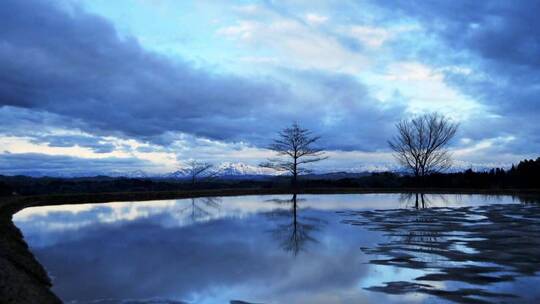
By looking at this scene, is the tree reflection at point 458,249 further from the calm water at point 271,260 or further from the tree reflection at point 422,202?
the tree reflection at point 422,202

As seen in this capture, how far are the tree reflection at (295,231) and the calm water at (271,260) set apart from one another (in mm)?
37

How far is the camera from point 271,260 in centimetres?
1140

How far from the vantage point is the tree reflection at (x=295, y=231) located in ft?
44.8

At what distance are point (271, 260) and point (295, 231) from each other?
535 cm

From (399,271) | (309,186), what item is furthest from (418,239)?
(309,186)

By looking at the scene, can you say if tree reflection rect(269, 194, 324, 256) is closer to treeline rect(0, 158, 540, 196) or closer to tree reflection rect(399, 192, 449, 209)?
tree reflection rect(399, 192, 449, 209)

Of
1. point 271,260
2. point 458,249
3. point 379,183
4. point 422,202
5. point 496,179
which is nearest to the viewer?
point 271,260

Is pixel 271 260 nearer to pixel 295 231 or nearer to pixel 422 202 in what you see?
pixel 295 231

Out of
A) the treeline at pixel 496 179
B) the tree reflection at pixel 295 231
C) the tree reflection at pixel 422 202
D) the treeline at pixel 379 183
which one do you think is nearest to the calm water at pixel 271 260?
the tree reflection at pixel 295 231

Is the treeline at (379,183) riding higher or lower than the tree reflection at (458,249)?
higher

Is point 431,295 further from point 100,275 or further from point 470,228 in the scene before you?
point 470,228

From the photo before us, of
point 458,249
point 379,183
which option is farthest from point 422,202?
point 458,249

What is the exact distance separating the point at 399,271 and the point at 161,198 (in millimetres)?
25525

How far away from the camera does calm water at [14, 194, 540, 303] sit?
27.4 feet
